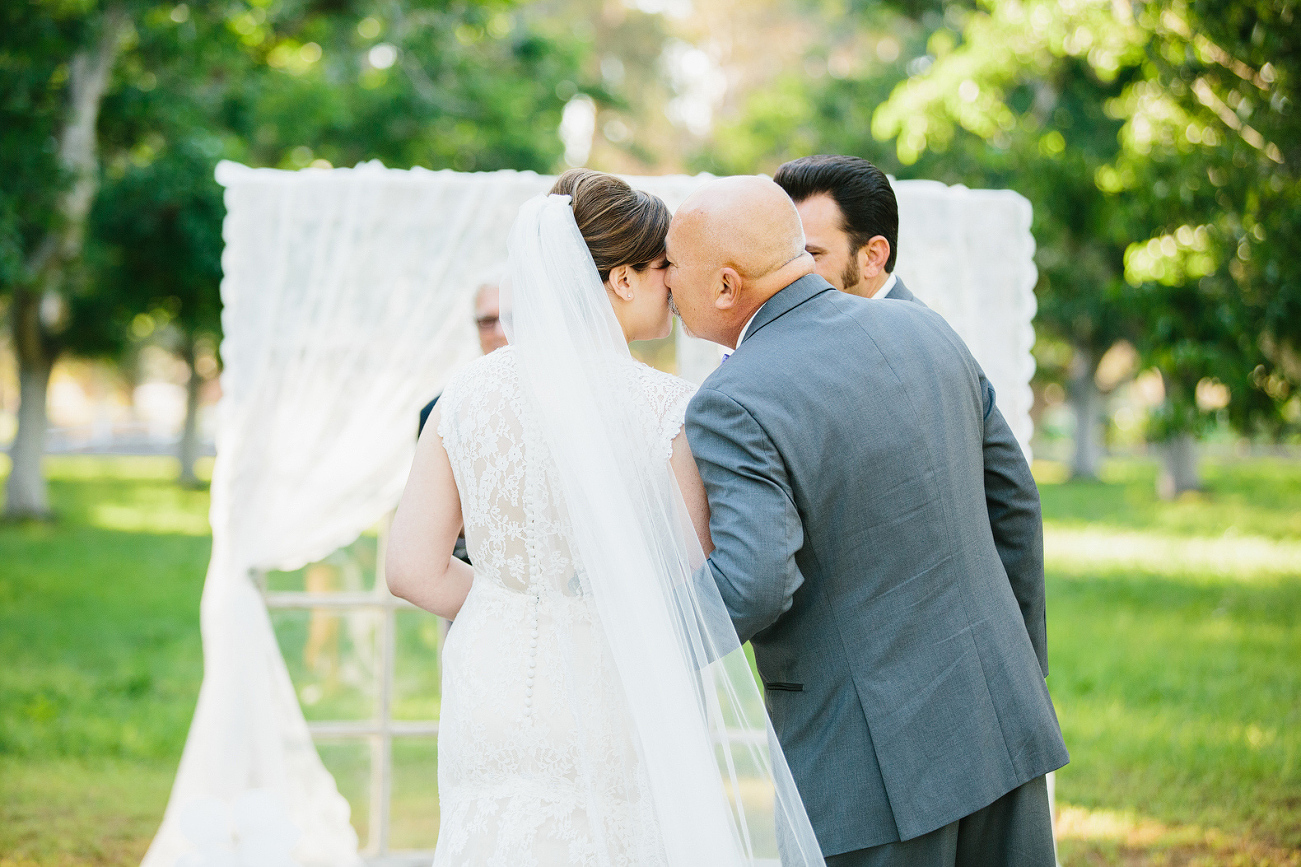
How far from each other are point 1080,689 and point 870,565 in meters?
5.79

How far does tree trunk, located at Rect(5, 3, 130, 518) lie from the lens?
9.61 m

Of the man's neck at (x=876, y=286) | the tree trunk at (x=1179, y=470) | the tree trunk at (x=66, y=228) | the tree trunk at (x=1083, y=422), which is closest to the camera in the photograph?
the man's neck at (x=876, y=286)

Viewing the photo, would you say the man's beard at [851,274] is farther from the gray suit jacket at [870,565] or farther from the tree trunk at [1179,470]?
the tree trunk at [1179,470]

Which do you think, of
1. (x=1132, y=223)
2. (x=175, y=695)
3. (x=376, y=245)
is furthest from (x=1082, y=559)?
(x=376, y=245)

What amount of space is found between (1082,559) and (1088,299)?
635cm

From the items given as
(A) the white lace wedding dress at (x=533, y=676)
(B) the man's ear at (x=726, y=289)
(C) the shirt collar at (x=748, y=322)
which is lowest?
(A) the white lace wedding dress at (x=533, y=676)

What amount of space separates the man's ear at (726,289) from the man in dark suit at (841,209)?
621 millimetres

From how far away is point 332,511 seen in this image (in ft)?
13.3

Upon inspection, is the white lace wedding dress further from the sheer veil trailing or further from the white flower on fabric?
the white flower on fabric

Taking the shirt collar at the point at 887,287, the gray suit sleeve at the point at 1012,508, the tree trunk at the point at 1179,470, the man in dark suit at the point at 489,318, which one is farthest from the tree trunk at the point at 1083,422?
the gray suit sleeve at the point at 1012,508

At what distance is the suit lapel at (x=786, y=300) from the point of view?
1.83m

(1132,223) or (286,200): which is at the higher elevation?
(1132,223)

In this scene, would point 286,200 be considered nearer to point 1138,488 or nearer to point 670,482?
point 670,482

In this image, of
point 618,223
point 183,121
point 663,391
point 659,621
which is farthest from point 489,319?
point 183,121
